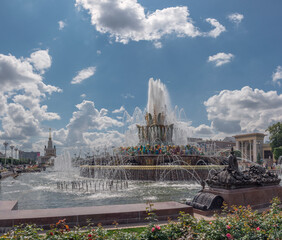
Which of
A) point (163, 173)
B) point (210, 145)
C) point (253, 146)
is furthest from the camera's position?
point (253, 146)

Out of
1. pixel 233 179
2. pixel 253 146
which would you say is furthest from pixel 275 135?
pixel 233 179

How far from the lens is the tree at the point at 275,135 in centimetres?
8038

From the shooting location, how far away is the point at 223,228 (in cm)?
582

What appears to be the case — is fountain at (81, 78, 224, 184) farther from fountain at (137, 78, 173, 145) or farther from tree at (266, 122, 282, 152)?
tree at (266, 122, 282, 152)

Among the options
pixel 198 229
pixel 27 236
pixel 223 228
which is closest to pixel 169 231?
pixel 198 229

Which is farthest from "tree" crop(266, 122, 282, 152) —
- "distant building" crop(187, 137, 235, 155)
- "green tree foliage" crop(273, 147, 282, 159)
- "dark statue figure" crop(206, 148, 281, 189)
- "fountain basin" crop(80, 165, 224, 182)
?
"dark statue figure" crop(206, 148, 281, 189)

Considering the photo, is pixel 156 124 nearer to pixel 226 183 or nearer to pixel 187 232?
pixel 226 183

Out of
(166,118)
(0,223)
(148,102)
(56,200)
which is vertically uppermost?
(148,102)

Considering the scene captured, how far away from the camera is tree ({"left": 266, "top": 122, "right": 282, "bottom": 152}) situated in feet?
264

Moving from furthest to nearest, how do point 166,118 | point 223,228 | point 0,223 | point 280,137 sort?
point 280,137, point 166,118, point 0,223, point 223,228

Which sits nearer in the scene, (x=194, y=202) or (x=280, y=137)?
(x=194, y=202)

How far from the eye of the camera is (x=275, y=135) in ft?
268

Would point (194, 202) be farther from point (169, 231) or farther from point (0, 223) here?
point (0, 223)

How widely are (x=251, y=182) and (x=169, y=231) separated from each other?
585 cm
